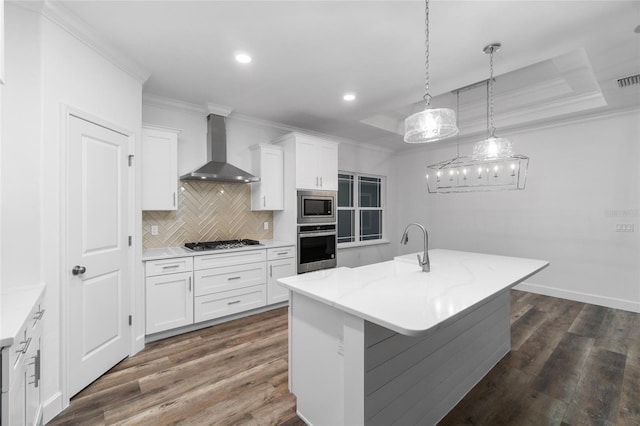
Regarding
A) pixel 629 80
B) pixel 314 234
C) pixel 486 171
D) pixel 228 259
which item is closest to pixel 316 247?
pixel 314 234

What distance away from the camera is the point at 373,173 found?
605cm

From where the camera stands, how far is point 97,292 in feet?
7.39

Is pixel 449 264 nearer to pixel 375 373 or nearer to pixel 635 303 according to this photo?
pixel 375 373

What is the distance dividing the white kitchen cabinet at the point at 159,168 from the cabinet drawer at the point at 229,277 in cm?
88

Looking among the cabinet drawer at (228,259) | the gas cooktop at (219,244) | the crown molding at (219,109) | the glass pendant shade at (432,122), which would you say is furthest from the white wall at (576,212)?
the crown molding at (219,109)

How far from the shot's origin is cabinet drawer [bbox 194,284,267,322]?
3.20 metres

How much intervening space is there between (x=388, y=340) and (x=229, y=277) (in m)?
2.39

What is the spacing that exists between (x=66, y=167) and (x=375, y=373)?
244cm

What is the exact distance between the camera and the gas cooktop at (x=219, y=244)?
338 cm

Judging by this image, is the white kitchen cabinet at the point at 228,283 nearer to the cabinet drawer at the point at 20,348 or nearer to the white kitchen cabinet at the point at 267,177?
the white kitchen cabinet at the point at 267,177

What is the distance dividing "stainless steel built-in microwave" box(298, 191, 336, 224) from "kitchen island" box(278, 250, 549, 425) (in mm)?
1979

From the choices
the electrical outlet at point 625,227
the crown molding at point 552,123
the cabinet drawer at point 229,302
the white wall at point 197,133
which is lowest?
the cabinet drawer at point 229,302

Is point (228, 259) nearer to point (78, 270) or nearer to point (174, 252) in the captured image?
point (174, 252)

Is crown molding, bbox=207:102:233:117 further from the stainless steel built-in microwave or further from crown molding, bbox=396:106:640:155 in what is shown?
crown molding, bbox=396:106:640:155
